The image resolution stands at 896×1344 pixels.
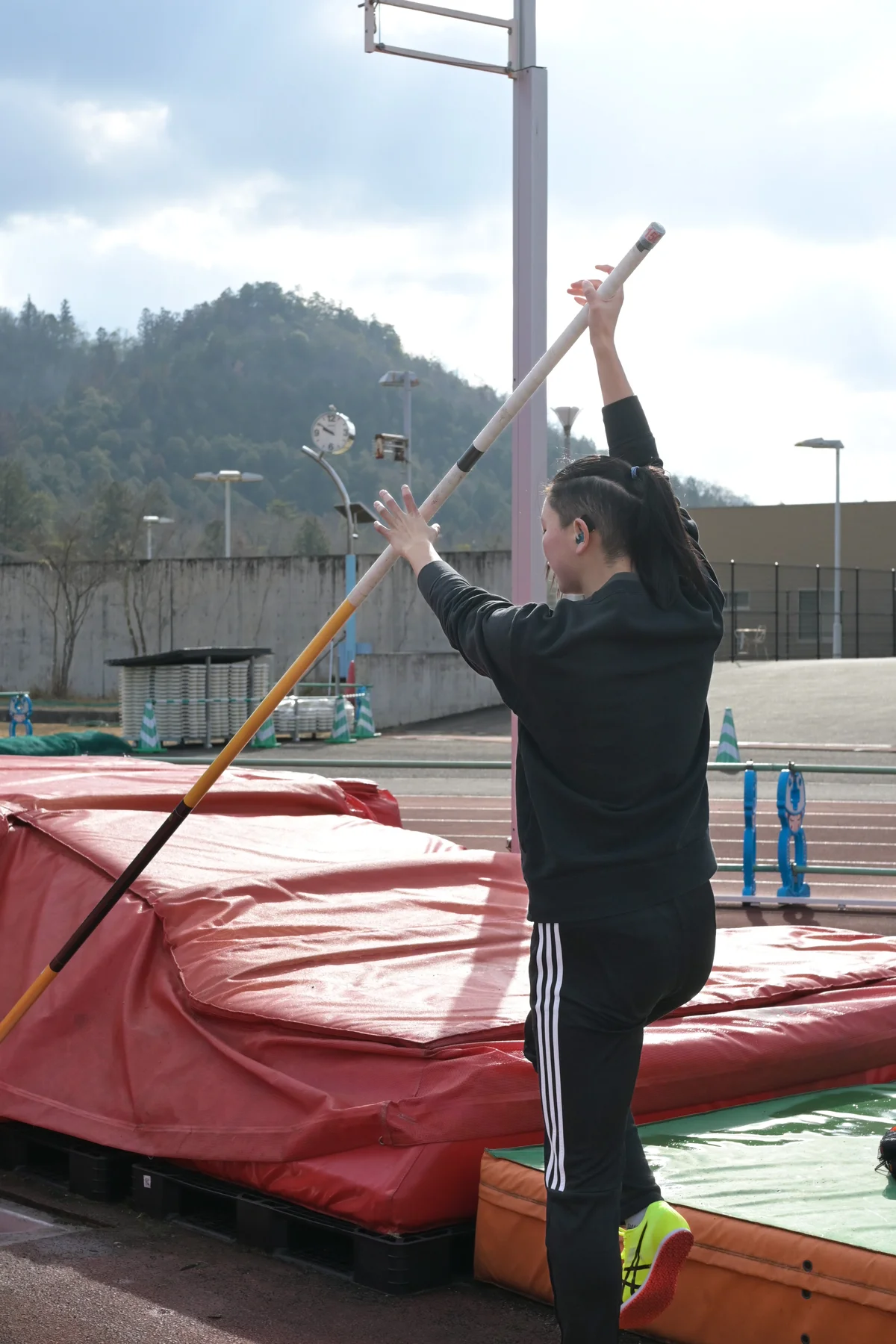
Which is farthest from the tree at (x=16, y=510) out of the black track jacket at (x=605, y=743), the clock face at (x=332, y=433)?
the black track jacket at (x=605, y=743)

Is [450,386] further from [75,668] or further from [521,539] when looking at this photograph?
[521,539]

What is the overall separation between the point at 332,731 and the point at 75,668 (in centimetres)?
1808

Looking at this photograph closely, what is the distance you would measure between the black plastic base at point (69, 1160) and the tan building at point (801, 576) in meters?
35.6

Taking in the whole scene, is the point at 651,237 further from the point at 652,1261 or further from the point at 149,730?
the point at 149,730

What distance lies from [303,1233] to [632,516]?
7.72ft

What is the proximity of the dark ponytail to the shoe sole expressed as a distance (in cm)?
128

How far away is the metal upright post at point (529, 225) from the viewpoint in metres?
6.22

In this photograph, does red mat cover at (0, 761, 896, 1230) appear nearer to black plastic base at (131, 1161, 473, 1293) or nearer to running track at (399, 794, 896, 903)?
black plastic base at (131, 1161, 473, 1293)

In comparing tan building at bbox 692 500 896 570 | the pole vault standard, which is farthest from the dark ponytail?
tan building at bbox 692 500 896 570

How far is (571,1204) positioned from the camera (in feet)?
8.72

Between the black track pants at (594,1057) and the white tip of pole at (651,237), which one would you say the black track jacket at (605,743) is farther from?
the white tip of pole at (651,237)

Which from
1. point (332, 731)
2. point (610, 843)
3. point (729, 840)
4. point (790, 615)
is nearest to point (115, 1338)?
point (610, 843)

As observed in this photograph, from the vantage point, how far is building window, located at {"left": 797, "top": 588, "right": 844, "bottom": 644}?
1875 inches

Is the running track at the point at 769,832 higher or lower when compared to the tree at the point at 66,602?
lower
